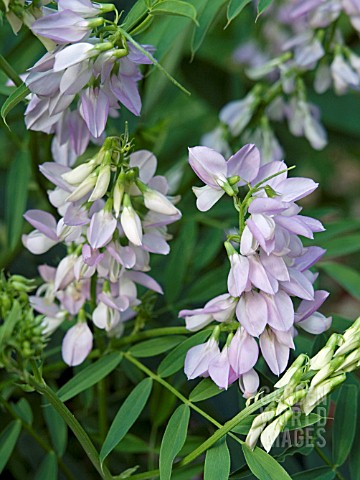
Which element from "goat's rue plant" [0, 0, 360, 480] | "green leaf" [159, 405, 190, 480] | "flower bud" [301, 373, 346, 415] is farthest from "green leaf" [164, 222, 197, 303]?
"flower bud" [301, 373, 346, 415]

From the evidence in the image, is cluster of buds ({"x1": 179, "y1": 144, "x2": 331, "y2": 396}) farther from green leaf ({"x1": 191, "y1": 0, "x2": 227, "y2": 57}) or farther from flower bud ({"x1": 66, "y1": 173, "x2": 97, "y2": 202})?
green leaf ({"x1": 191, "y1": 0, "x2": 227, "y2": 57})

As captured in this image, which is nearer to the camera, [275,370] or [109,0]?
[275,370]

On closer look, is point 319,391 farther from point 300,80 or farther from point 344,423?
point 300,80

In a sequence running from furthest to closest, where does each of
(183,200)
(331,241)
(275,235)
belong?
(183,200), (331,241), (275,235)

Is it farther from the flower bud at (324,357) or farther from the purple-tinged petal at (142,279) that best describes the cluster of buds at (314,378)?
the purple-tinged petal at (142,279)

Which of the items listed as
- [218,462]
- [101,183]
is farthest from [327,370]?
[101,183]

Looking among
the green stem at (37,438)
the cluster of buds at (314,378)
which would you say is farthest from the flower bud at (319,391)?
the green stem at (37,438)

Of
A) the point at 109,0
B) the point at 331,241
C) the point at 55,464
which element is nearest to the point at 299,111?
the point at 331,241

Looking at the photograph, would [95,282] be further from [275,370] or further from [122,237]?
[275,370]

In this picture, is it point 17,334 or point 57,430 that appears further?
point 57,430
